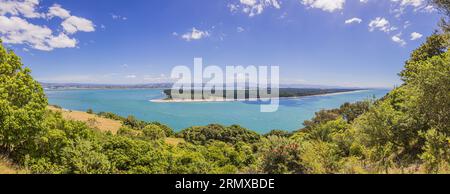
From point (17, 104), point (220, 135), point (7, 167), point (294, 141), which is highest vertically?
point (17, 104)

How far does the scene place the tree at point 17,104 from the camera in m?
8.15

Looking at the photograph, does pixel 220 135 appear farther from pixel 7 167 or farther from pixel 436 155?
pixel 436 155

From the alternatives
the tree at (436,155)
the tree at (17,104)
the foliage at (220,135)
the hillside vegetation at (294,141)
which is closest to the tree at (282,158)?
the hillside vegetation at (294,141)

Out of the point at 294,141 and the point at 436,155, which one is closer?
the point at 436,155

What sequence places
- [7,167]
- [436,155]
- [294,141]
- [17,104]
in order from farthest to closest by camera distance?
[17,104]
[7,167]
[294,141]
[436,155]

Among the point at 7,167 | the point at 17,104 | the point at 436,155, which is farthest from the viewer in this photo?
the point at 17,104

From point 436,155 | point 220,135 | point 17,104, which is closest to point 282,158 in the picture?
point 436,155

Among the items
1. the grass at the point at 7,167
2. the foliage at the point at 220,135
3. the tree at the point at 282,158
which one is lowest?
the foliage at the point at 220,135

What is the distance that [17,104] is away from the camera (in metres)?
8.92

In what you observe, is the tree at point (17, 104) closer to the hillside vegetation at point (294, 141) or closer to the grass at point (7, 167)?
the hillside vegetation at point (294, 141)

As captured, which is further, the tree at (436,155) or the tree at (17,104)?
the tree at (17,104)

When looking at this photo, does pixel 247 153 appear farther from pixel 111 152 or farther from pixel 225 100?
pixel 225 100

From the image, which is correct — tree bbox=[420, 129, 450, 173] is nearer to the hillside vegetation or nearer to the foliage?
the hillside vegetation
